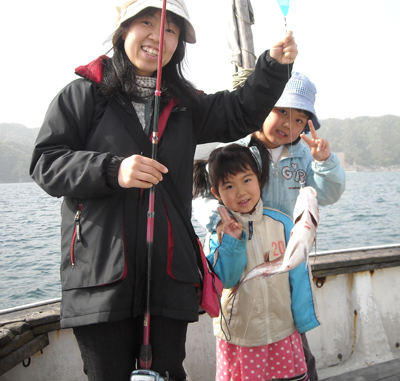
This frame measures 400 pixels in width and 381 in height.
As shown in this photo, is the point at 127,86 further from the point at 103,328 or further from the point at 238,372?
the point at 238,372

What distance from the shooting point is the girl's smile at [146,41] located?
198 cm

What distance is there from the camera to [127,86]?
77.5 inches

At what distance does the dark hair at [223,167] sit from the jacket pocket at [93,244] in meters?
0.98

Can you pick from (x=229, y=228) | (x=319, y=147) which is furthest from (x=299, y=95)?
(x=229, y=228)

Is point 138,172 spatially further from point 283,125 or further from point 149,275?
point 283,125

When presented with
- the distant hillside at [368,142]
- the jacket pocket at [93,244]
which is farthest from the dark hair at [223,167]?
the distant hillside at [368,142]

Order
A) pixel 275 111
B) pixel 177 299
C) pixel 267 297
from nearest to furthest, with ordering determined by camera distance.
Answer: pixel 177 299, pixel 267 297, pixel 275 111

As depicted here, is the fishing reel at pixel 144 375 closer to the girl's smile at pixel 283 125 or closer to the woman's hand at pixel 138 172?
the woman's hand at pixel 138 172

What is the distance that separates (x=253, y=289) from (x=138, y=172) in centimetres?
127

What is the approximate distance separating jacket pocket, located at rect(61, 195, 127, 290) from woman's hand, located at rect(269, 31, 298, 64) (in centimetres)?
110

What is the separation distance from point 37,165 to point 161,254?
2.20 ft

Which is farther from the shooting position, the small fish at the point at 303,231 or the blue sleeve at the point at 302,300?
the blue sleeve at the point at 302,300

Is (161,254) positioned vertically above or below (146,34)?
below

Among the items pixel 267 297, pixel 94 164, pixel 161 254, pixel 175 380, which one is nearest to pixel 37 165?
pixel 94 164
